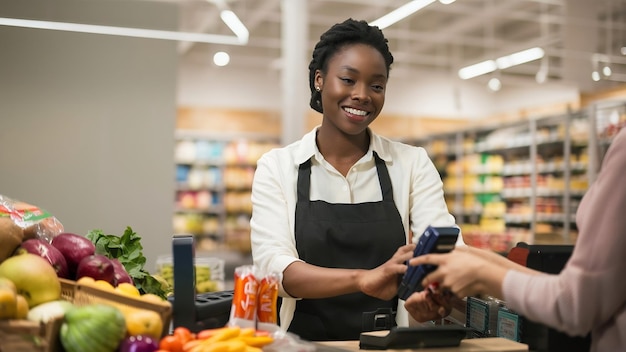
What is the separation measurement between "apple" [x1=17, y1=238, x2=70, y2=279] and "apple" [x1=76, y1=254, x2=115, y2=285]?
0.14 feet

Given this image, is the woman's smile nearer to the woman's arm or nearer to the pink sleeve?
the woman's arm

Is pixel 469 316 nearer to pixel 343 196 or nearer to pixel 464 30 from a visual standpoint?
pixel 343 196

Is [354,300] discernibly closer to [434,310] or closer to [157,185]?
[434,310]

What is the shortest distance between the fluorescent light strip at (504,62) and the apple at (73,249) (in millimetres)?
9958

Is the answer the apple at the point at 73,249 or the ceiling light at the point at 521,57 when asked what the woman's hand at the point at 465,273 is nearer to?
the apple at the point at 73,249

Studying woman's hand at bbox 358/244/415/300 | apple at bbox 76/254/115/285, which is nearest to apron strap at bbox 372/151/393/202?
woman's hand at bbox 358/244/415/300

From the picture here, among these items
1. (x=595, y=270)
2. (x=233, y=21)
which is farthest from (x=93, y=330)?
(x=233, y=21)

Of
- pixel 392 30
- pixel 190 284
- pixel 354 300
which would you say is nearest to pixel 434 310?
pixel 354 300

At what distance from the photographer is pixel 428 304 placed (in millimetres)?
1760

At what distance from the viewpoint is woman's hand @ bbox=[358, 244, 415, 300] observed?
1.78 metres

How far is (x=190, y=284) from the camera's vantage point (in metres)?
1.59

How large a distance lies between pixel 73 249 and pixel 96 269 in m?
0.13

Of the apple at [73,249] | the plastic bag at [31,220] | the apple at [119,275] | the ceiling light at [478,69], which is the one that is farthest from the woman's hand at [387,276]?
the ceiling light at [478,69]

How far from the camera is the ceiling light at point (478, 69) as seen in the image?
1262cm
